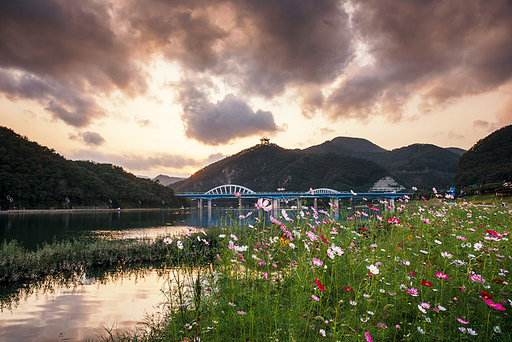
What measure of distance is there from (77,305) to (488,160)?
94855 mm

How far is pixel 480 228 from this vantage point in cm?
651

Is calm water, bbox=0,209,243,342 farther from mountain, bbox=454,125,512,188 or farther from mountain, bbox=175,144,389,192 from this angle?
mountain, bbox=175,144,389,192

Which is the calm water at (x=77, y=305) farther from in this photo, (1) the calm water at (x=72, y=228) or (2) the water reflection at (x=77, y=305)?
(1) the calm water at (x=72, y=228)

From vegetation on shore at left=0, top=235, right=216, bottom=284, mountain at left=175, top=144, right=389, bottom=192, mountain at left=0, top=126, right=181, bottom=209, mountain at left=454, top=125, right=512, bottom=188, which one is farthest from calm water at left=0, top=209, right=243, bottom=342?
mountain at left=175, top=144, right=389, bottom=192

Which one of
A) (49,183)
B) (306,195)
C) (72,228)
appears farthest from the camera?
(49,183)

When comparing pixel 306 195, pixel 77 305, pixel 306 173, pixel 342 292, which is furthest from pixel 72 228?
pixel 306 173

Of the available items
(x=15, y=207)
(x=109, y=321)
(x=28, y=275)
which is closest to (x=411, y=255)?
(x=109, y=321)

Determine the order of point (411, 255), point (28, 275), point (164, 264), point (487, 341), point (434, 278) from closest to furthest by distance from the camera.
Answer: point (487, 341), point (434, 278), point (411, 255), point (28, 275), point (164, 264)

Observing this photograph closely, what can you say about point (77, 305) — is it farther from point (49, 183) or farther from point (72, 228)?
point (49, 183)

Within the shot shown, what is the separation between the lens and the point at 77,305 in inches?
293

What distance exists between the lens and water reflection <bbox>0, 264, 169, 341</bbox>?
589 centimetres

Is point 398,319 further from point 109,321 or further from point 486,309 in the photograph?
point 109,321

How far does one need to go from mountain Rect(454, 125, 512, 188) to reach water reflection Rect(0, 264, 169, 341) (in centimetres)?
7831

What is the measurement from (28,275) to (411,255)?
43.4ft
